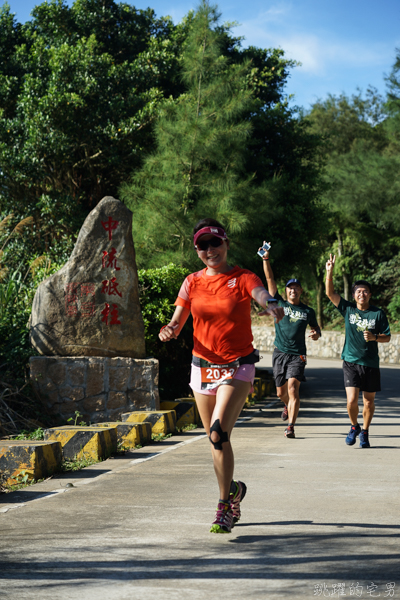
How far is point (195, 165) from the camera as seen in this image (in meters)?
14.8

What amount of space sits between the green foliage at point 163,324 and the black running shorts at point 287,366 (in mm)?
2499

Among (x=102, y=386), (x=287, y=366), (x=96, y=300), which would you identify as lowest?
(x=102, y=386)

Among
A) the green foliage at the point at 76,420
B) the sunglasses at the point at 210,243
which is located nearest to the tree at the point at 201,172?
the green foliage at the point at 76,420

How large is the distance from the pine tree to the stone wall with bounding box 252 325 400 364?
15.9m

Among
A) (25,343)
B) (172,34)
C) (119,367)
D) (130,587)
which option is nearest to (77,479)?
(130,587)

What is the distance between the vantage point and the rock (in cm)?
1084

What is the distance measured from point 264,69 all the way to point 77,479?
49.2ft

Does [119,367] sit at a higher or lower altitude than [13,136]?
lower

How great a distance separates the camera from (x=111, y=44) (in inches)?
746

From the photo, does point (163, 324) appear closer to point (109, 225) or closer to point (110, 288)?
point (110, 288)

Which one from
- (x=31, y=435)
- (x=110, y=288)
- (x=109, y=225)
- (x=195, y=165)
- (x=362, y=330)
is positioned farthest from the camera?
(x=195, y=165)

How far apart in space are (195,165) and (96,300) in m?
5.04

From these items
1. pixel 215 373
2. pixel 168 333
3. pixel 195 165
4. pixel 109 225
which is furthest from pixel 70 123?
pixel 215 373

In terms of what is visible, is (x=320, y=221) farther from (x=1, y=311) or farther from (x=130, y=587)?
(x=130, y=587)
